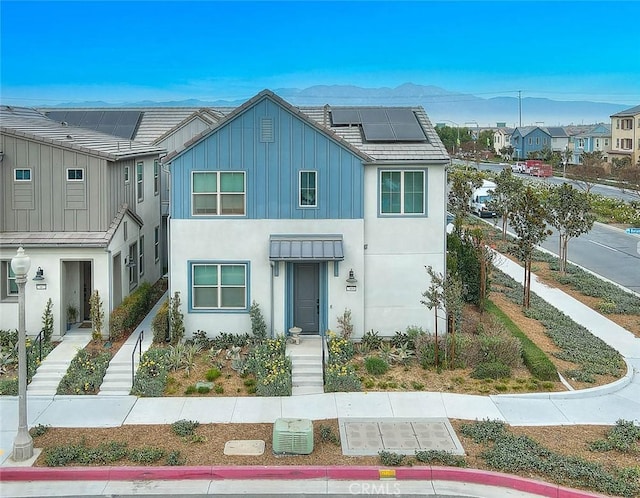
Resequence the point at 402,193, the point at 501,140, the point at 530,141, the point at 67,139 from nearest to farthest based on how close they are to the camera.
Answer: the point at 402,193 < the point at 67,139 < the point at 530,141 < the point at 501,140

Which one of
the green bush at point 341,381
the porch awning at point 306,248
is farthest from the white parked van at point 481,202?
the green bush at point 341,381

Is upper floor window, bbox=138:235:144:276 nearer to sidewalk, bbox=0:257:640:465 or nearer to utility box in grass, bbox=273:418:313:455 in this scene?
sidewalk, bbox=0:257:640:465

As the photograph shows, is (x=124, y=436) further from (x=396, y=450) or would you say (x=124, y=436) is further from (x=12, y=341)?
(x=12, y=341)

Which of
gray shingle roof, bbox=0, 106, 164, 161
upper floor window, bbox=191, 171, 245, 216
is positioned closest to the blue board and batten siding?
upper floor window, bbox=191, 171, 245, 216

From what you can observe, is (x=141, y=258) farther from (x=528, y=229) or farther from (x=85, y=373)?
(x=528, y=229)

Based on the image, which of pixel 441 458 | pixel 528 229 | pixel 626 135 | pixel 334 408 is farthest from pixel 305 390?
pixel 626 135
